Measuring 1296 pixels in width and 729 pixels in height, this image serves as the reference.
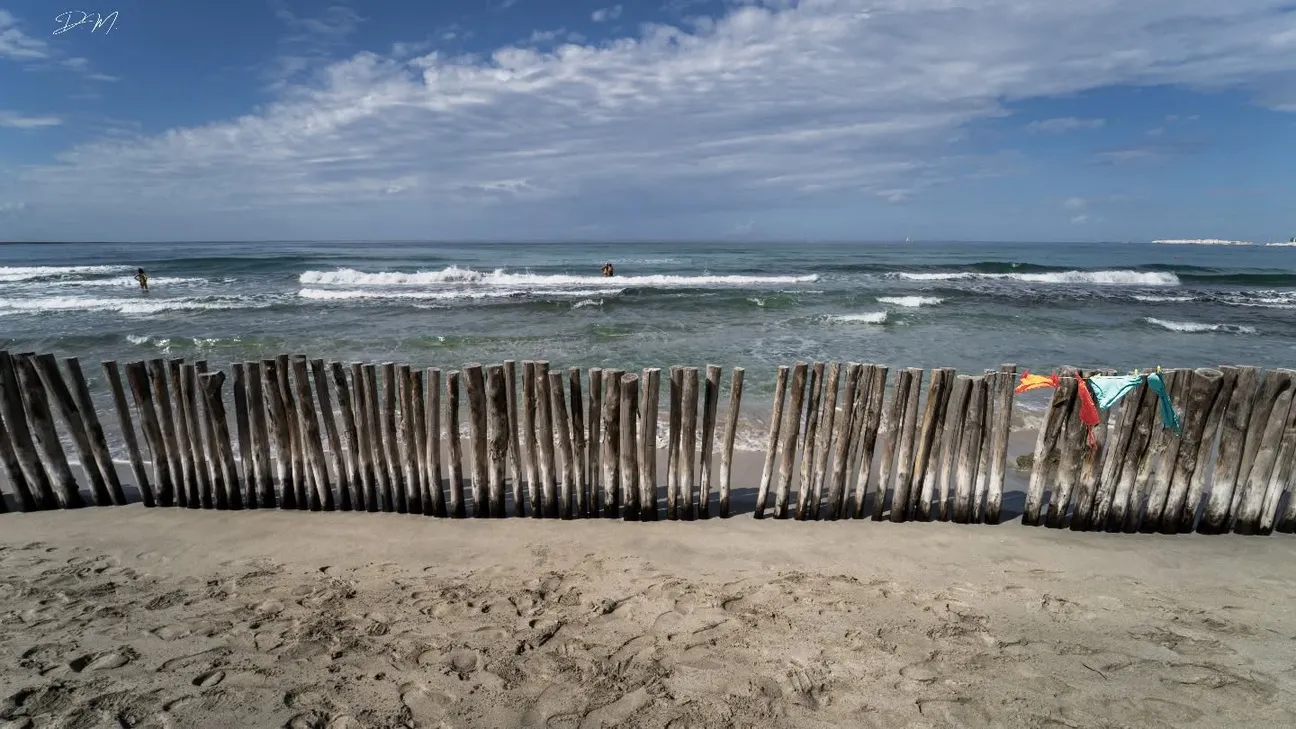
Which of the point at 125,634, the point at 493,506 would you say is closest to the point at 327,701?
the point at 125,634

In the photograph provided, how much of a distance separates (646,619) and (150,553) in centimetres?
346

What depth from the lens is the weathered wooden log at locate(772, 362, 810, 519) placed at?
464cm

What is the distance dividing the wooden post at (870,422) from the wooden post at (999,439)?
0.79 meters

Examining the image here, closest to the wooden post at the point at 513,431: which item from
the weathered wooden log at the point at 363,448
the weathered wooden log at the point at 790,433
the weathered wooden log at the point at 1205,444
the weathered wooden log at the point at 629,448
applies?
the weathered wooden log at the point at 629,448

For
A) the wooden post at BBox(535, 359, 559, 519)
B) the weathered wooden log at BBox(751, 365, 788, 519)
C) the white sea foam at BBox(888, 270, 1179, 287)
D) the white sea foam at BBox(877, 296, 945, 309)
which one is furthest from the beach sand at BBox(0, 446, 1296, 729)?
the white sea foam at BBox(888, 270, 1179, 287)

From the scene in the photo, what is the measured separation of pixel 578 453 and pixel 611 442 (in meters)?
0.27

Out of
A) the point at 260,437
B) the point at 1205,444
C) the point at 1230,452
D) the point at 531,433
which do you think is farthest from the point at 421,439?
the point at 1230,452

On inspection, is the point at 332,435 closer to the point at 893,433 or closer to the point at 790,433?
the point at 790,433

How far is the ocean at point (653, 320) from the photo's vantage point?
12.7 meters

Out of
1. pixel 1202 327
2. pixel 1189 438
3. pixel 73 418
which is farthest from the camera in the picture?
pixel 1202 327

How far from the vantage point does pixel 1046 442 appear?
4.82 m

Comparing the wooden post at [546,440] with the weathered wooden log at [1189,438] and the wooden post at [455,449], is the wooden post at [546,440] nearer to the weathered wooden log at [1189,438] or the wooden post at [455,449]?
the wooden post at [455,449]

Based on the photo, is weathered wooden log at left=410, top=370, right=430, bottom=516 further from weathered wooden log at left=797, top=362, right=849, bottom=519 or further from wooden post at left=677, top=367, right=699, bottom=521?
weathered wooden log at left=797, top=362, right=849, bottom=519

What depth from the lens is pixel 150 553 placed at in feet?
14.5
